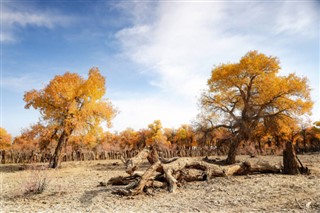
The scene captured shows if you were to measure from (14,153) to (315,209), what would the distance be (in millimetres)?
34334

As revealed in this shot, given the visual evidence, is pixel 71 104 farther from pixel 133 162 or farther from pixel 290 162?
pixel 290 162

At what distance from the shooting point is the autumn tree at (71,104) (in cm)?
2089

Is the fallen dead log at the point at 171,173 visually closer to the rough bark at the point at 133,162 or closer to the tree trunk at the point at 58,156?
the rough bark at the point at 133,162

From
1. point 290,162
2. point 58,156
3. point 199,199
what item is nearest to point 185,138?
point 58,156

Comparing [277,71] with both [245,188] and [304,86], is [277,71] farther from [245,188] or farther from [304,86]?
[245,188]

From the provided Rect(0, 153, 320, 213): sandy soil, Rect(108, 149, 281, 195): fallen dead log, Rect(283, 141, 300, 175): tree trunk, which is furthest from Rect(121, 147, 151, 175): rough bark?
Rect(283, 141, 300, 175): tree trunk

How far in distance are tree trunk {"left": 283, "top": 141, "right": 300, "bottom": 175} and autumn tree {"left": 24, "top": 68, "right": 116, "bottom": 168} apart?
1514cm

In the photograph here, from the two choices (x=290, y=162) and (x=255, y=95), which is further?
(x=255, y=95)

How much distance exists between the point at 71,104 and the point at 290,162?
1732 cm

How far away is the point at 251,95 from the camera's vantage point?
69.8 ft

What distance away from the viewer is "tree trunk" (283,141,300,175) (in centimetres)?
1216

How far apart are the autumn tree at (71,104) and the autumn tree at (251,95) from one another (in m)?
9.87

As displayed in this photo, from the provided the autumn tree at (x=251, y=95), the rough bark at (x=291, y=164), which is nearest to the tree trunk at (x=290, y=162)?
the rough bark at (x=291, y=164)

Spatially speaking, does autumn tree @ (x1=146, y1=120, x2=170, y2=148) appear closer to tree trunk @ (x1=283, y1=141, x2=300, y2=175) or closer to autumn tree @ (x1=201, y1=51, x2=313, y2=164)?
autumn tree @ (x1=201, y1=51, x2=313, y2=164)
